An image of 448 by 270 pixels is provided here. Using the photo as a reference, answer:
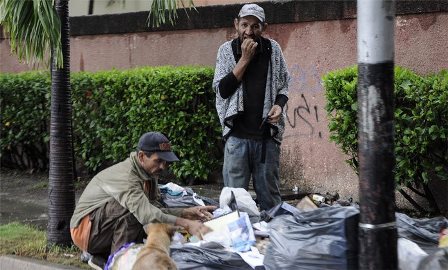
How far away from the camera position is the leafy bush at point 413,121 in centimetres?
634

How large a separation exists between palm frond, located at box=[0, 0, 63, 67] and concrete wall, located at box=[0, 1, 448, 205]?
3.17 m

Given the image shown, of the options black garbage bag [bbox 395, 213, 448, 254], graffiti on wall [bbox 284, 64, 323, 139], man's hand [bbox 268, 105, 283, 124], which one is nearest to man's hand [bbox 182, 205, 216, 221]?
man's hand [bbox 268, 105, 283, 124]

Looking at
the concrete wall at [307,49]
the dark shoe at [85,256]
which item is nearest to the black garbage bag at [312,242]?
the dark shoe at [85,256]

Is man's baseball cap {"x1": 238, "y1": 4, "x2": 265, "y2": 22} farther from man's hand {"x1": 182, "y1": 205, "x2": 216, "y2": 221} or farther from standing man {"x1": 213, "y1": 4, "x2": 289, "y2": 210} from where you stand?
man's hand {"x1": 182, "y1": 205, "x2": 216, "y2": 221}

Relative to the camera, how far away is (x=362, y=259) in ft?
12.3

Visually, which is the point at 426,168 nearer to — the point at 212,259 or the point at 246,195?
the point at 246,195

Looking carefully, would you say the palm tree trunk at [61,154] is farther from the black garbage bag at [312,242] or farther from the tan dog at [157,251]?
the black garbage bag at [312,242]

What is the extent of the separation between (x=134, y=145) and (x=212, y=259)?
→ 175 inches

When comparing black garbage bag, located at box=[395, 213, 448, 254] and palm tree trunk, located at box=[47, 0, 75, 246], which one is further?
palm tree trunk, located at box=[47, 0, 75, 246]

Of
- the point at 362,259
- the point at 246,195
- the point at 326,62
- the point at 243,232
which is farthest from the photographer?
the point at 326,62

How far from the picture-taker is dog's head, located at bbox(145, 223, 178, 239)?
16.2 ft

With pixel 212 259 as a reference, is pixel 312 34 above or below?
above

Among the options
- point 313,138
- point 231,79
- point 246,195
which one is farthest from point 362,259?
point 313,138

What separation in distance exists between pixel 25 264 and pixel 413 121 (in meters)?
3.56
